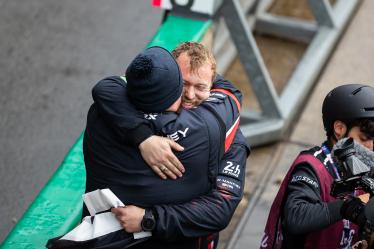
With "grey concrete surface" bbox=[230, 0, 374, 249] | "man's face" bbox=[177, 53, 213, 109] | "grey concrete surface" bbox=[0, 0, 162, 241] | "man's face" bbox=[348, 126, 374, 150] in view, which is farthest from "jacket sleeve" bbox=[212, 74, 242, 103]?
"grey concrete surface" bbox=[0, 0, 162, 241]

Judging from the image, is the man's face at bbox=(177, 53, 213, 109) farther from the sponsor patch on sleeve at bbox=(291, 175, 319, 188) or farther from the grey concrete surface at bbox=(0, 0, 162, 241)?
the grey concrete surface at bbox=(0, 0, 162, 241)

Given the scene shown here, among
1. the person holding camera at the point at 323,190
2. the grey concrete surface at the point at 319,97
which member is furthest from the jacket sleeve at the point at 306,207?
the grey concrete surface at the point at 319,97

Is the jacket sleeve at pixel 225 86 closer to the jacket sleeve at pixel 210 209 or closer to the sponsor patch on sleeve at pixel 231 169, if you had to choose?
the jacket sleeve at pixel 210 209

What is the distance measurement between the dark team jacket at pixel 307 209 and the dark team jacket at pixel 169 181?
0.27m

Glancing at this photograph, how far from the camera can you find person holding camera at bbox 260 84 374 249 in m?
3.02

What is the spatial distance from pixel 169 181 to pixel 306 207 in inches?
23.6

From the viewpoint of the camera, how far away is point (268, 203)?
534 cm

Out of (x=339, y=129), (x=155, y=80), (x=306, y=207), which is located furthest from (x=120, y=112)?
(x=339, y=129)

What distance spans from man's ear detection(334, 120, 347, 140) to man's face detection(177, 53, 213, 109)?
640 mm

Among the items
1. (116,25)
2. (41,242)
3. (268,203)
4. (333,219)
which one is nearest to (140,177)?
(333,219)

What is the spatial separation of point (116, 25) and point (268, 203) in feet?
8.75

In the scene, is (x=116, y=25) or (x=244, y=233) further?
(x=116, y=25)

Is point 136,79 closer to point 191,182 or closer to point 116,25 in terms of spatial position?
point 191,182

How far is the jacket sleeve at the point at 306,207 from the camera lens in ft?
9.79
